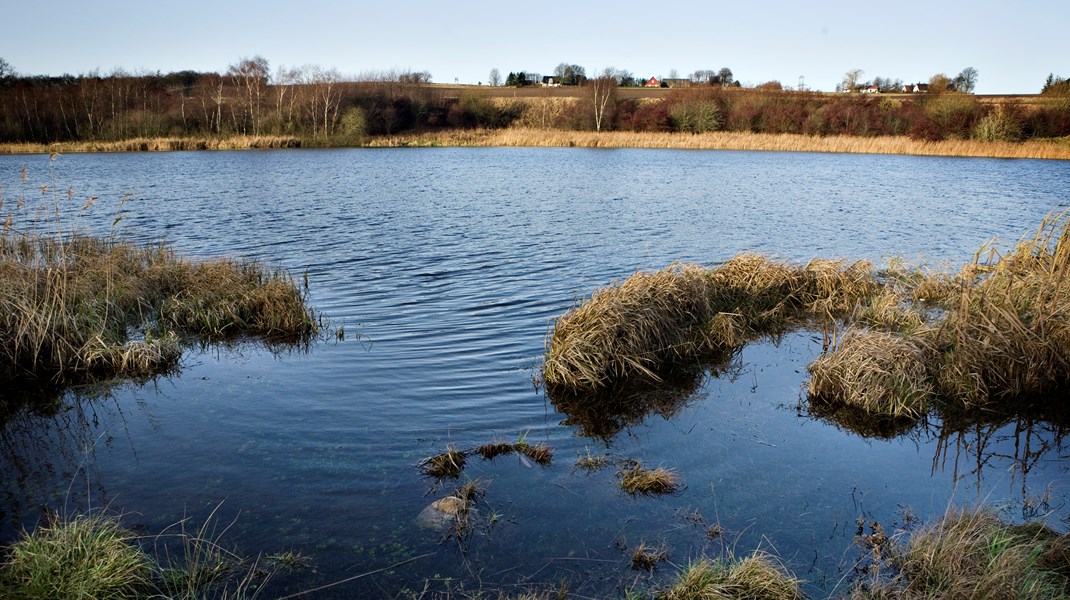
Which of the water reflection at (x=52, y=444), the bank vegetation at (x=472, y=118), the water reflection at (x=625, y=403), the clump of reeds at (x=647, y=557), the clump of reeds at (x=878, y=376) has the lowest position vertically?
the clump of reeds at (x=647, y=557)

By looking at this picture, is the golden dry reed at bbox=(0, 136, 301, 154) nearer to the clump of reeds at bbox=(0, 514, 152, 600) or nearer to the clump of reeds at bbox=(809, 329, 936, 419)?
the clump of reeds at bbox=(0, 514, 152, 600)

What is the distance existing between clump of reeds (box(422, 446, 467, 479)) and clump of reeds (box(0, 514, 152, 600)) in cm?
239

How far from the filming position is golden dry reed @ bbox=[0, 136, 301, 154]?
4753 centimetres

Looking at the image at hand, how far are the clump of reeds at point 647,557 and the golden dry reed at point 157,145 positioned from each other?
175ft

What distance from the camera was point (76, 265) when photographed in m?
10.8

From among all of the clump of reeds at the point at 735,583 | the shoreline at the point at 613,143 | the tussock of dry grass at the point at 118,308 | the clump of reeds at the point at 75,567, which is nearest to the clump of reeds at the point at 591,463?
the clump of reeds at the point at 735,583

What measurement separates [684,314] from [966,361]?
12.0ft

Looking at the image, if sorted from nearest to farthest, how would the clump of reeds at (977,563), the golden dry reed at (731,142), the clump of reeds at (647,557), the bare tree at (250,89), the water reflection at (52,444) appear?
the clump of reeds at (977,563) < the clump of reeds at (647,557) < the water reflection at (52,444) < the golden dry reed at (731,142) < the bare tree at (250,89)

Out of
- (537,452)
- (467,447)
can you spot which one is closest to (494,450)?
(467,447)

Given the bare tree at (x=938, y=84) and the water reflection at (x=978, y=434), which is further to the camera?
the bare tree at (x=938, y=84)

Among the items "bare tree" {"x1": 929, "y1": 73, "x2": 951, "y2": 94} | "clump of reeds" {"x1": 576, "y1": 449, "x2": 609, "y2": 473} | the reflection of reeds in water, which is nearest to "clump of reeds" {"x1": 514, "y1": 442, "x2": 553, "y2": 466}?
"clump of reeds" {"x1": 576, "y1": 449, "x2": 609, "y2": 473}

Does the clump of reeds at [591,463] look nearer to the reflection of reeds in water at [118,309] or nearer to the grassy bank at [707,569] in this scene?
the grassy bank at [707,569]

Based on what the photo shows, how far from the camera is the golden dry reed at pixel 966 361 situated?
7.97 meters

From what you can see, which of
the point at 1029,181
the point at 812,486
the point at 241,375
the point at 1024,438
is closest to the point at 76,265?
the point at 241,375
